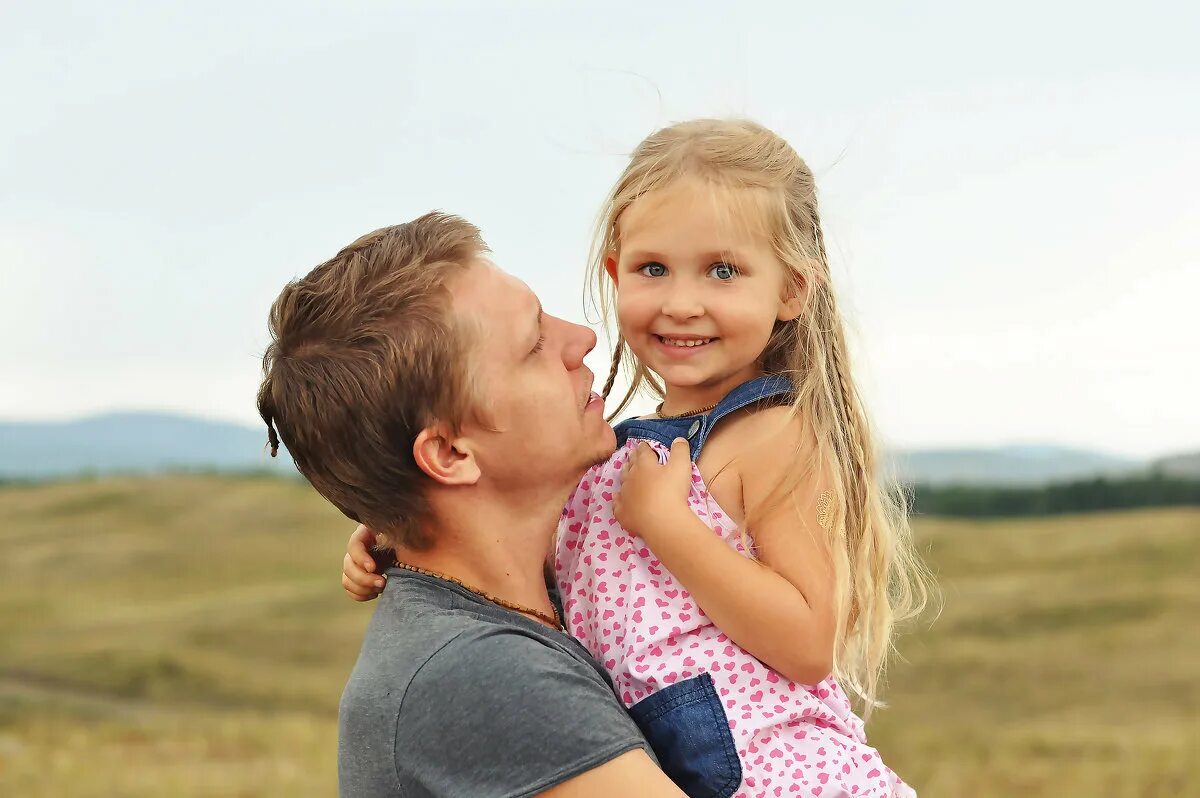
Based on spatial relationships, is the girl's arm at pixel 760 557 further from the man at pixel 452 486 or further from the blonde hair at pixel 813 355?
the man at pixel 452 486

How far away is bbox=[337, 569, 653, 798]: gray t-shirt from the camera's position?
266 cm

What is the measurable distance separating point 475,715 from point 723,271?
127 cm

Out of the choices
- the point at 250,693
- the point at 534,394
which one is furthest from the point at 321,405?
the point at 250,693

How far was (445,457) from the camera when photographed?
297 cm

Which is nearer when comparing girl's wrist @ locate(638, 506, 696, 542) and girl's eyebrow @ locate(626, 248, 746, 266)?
girl's wrist @ locate(638, 506, 696, 542)

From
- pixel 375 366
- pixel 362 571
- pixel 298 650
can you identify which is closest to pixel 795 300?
pixel 375 366

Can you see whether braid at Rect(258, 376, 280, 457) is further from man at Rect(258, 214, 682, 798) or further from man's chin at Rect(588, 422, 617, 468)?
man's chin at Rect(588, 422, 617, 468)

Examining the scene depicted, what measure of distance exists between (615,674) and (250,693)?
12.4 meters

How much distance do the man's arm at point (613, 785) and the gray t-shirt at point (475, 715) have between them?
2 cm

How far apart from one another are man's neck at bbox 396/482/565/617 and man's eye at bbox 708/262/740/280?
27.3 inches

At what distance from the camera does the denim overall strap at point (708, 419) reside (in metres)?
3.27

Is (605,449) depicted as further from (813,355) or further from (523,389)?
(813,355)

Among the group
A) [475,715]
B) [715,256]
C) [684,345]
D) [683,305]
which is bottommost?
[475,715]

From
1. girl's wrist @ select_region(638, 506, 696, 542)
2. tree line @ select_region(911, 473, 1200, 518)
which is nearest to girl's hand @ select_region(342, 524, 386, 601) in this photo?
girl's wrist @ select_region(638, 506, 696, 542)
